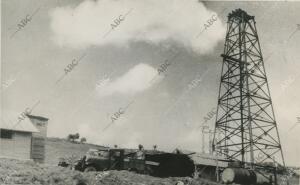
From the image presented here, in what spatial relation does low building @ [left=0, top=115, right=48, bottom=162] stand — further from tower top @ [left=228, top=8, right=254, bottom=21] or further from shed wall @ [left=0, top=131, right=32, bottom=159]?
tower top @ [left=228, top=8, right=254, bottom=21]

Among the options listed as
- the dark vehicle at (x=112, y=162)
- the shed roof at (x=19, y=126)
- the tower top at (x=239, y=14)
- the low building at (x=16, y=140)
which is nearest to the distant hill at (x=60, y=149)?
the low building at (x=16, y=140)

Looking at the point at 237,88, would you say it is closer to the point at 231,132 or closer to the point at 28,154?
the point at 231,132

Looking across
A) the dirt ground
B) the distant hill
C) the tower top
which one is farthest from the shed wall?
the tower top

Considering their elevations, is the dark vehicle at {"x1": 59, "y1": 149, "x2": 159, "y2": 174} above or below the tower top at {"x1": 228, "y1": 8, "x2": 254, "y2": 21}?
below

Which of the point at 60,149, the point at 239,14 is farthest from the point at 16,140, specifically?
the point at 239,14

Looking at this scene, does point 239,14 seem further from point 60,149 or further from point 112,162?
point 60,149

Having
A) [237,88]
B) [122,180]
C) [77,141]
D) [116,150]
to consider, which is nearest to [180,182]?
[122,180]

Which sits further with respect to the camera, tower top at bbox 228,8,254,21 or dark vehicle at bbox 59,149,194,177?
tower top at bbox 228,8,254,21

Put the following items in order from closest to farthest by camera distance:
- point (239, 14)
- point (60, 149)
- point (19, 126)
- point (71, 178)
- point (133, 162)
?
point (71, 178) → point (133, 162) → point (239, 14) → point (19, 126) → point (60, 149)

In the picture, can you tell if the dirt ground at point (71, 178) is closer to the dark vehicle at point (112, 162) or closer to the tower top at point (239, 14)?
the dark vehicle at point (112, 162)


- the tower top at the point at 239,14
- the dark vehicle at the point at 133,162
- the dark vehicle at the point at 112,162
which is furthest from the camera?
the tower top at the point at 239,14
